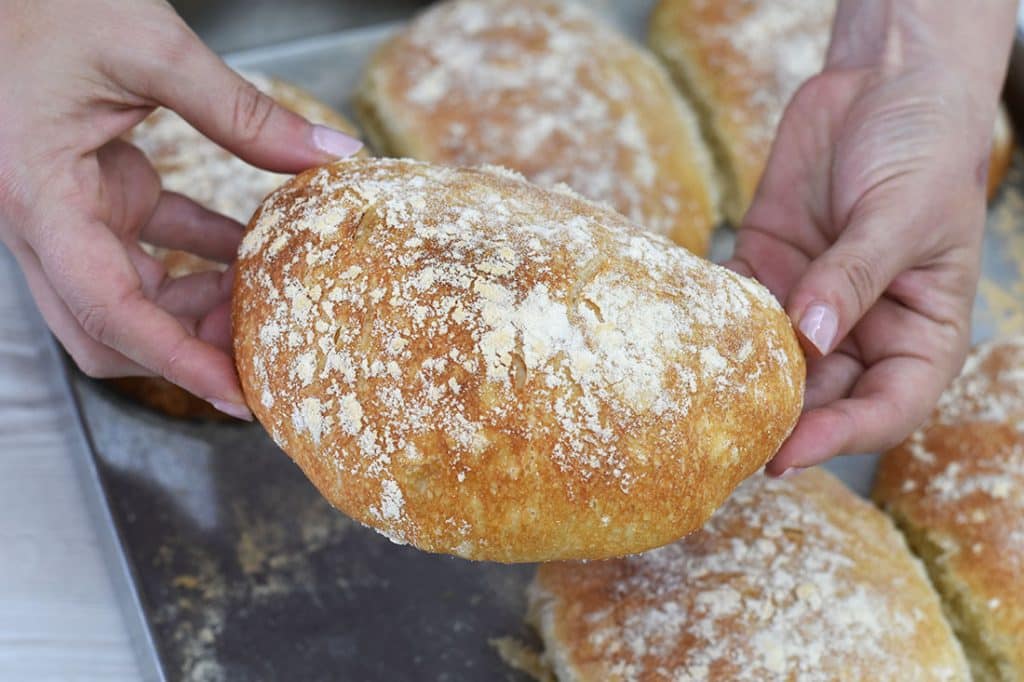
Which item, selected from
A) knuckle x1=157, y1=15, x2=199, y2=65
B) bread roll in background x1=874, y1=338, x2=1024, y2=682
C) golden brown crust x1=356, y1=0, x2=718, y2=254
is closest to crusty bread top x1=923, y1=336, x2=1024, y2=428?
bread roll in background x1=874, y1=338, x2=1024, y2=682

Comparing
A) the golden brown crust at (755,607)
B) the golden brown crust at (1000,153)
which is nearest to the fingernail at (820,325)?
the golden brown crust at (755,607)

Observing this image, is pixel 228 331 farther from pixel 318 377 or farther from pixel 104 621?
pixel 104 621

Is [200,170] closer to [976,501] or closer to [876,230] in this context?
[876,230]

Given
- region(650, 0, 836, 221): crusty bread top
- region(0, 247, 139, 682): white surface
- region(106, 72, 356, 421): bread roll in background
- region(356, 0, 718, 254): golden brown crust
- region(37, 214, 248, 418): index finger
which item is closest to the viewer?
region(37, 214, 248, 418): index finger

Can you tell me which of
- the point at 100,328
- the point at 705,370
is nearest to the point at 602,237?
the point at 705,370

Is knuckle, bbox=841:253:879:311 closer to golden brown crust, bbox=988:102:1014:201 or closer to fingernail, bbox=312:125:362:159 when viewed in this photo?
fingernail, bbox=312:125:362:159
